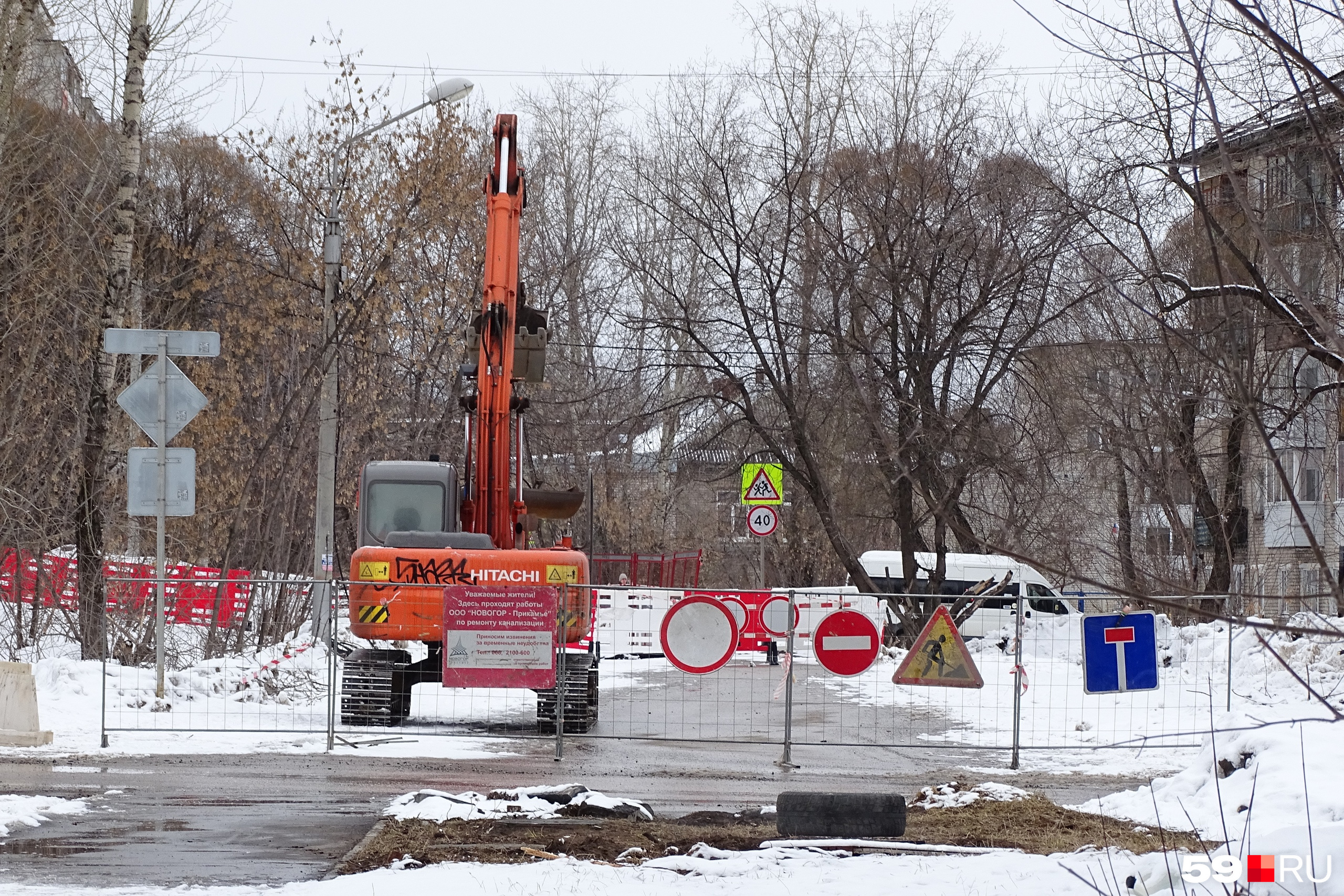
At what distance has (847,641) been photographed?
12.4 meters

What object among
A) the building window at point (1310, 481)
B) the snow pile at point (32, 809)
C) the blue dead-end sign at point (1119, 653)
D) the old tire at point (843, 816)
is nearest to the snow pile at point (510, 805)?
the old tire at point (843, 816)

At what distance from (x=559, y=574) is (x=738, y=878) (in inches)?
271

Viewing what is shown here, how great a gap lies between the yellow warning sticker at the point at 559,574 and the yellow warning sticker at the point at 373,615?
59.8 inches

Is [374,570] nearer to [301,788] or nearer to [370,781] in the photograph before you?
Answer: [370,781]

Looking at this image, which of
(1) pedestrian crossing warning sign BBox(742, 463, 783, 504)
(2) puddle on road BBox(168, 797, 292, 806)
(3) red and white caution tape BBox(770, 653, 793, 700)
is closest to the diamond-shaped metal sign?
(2) puddle on road BBox(168, 797, 292, 806)

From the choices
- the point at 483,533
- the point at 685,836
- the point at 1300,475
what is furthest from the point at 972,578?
the point at 685,836

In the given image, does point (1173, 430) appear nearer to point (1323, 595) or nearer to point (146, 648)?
point (146, 648)

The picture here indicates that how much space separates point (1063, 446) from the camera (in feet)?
80.3

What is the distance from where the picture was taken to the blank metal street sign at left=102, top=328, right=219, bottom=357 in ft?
43.4

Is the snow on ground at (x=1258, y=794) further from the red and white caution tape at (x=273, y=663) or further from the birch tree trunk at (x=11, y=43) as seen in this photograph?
the birch tree trunk at (x=11, y=43)

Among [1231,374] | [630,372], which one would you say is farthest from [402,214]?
[1231,374]

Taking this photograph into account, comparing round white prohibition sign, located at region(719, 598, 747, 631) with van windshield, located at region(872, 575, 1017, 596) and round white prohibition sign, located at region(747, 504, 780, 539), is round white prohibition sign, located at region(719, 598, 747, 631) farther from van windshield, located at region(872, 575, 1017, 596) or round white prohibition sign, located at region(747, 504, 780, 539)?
van windshield, located at region(872, 575, 1017, 596)

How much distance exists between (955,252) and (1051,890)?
19161 millimetres

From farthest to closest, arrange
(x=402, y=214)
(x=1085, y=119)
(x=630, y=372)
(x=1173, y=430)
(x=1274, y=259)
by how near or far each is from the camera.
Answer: (x=402, y=214), (x=630, y=372), (x=1173, y=430), (x=1085, y=119), (x=1274, y=259)
